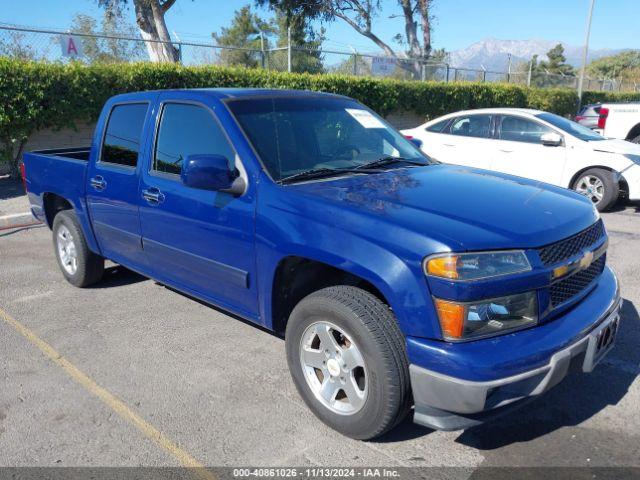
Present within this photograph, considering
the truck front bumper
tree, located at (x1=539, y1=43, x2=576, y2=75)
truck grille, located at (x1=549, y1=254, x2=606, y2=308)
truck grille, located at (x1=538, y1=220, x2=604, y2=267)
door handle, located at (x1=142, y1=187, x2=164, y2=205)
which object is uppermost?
tree, located at (x1=539, y1=43, x2=576, y2=75)

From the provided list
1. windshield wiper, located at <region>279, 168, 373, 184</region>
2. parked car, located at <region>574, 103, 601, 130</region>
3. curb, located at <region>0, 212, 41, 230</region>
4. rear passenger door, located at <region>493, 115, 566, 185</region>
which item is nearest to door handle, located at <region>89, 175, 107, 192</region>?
windshield wiper, located at <region>279, 168, 373, 184</region>

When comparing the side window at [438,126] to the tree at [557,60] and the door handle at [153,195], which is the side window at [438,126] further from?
the tree at [557,60]

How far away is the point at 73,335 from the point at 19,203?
5.53 metres

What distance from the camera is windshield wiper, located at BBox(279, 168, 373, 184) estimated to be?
328 centimetres

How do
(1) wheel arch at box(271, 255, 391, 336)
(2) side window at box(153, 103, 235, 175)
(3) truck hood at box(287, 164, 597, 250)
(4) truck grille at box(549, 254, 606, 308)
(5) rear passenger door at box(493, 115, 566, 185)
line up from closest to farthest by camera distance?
(3) truck hood at box(287, 164, 597, 250), (4) truck grille at box(549, 254, 606, 308), (1) wheel arch at box(271, 255, 391, 336), (2) side window at box(153, 103, 235, 175), (5) rear passenger door at box(493, 115, 566, 185)

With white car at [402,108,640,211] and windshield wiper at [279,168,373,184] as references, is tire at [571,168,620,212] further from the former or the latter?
windshield wiper at [279,168,373,184]

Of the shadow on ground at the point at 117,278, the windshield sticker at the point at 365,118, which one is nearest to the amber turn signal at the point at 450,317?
the windshield sticker at the point at 365,118

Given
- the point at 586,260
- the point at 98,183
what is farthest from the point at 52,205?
the point at 586,260

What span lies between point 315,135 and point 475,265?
169cm

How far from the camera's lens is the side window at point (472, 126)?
898 centimetres

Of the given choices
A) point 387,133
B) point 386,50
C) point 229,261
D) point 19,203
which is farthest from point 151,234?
point 386,50

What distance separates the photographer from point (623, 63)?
8719 cm

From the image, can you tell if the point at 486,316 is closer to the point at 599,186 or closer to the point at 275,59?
the point at 599,186

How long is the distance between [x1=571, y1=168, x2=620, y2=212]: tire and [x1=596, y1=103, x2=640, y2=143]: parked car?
5.75 metres
